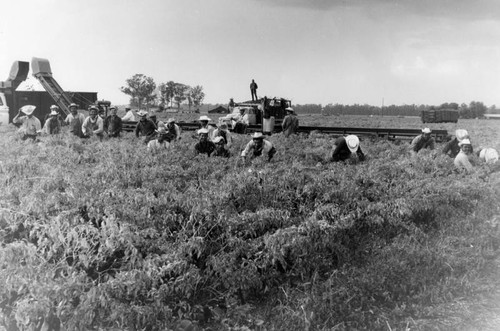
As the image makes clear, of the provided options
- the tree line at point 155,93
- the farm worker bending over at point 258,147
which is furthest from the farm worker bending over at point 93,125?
the tree line at point 155,93

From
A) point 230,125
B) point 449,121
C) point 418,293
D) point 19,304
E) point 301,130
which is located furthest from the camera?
point 449,121

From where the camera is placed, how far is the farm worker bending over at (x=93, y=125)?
10039 millimetres

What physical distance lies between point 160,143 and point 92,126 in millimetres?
→ 2637

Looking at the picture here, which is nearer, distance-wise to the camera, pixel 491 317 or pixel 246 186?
pixel 491 317

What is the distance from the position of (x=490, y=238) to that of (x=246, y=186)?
103 inches

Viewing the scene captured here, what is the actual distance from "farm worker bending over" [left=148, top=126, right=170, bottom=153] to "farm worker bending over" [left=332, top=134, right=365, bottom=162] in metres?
2.91

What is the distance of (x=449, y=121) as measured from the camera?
128ft

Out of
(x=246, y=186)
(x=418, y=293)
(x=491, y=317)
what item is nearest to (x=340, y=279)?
(x=418, y=293)

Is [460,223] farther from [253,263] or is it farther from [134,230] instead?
[134,230]

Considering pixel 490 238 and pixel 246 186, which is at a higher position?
pixel 246 186

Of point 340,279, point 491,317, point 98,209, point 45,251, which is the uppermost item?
point 98,209

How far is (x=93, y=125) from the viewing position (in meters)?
10.3

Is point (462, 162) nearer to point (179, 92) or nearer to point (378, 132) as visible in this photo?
point (378, 132)

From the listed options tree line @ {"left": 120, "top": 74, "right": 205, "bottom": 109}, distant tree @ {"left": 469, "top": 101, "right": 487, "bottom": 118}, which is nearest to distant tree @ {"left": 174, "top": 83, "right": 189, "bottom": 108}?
tree line @ {"left": 120, "top": 74, "right": 205, "bottom": 109}
